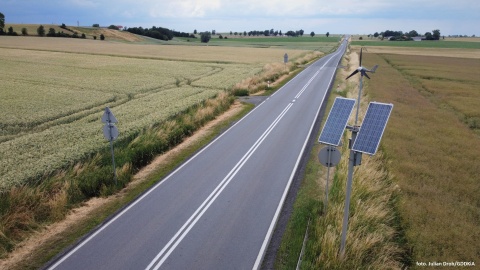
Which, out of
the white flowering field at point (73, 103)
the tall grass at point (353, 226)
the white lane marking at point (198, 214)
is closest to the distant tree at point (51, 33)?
the white flowering field at point (73, 103)

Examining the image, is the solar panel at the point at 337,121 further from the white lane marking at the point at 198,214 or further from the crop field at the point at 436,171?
the white lane marking at the point at 198,214

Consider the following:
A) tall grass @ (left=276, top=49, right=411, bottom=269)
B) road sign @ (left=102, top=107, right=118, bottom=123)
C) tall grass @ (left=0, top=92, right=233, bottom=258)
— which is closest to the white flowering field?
tall grass @ (left=0, top=92, right=233, bottom=258)

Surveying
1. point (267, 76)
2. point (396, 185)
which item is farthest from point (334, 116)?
point (267, 76)

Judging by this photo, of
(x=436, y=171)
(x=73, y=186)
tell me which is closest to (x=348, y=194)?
(x=436, y=171)

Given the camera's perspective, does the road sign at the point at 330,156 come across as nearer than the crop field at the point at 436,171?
No

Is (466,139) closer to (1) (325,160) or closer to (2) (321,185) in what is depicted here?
(2) (321,185)

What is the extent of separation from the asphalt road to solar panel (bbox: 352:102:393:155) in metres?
4.44

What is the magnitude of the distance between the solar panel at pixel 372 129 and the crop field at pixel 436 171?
4162 millimetres

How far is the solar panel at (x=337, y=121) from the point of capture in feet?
35.0

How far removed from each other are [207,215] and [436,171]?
11662 mm

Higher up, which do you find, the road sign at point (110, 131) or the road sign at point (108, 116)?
the road sign at point (108, 116)

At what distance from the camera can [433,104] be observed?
113 ft

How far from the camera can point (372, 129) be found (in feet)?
28.8

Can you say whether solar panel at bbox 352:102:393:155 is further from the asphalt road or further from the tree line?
the tree line
